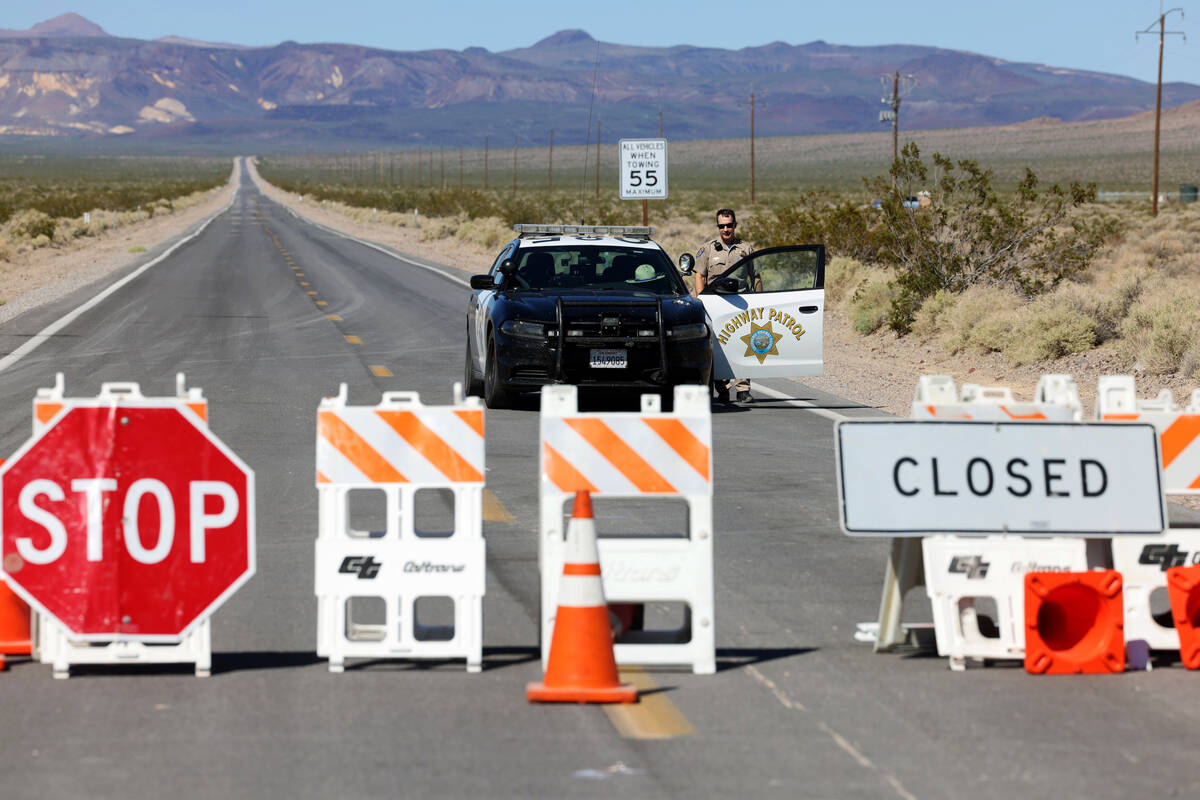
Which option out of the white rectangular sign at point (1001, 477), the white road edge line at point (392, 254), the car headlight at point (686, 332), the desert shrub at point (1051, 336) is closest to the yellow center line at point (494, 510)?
the white rectangular sign at point (1001, 477)

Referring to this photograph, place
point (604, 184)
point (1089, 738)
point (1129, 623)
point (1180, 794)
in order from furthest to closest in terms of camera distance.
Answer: point (604, 184) < point (1129, 623) < point (1089, 738) < point (1180, 794)

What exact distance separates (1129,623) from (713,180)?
152m

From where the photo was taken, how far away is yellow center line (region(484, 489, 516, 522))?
9.86 metres

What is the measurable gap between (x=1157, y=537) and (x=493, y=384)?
829 cm

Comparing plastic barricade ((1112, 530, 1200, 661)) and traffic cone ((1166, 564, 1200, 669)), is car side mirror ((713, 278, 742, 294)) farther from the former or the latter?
traffic cone ((1166, 564, 1200, 669))

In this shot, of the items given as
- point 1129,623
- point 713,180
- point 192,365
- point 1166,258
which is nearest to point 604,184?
point 713,180

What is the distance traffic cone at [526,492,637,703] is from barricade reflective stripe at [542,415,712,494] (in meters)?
0.26

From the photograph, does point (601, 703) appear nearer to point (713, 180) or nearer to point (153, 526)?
point (153, 526)

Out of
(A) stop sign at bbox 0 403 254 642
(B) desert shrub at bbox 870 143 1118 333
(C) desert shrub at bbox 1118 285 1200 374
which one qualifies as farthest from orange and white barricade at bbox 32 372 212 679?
(B) desert shrub at bbox 870 143 1118 333

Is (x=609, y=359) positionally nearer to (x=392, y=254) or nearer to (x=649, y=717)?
(x=649, y=717)

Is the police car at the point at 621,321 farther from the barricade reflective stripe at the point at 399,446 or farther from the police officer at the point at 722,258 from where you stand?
the barricade reflective stripe at the point at 399,446

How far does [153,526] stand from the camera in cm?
655

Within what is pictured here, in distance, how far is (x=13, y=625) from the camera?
6805mm

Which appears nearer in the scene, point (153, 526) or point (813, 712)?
point (813, 712)
